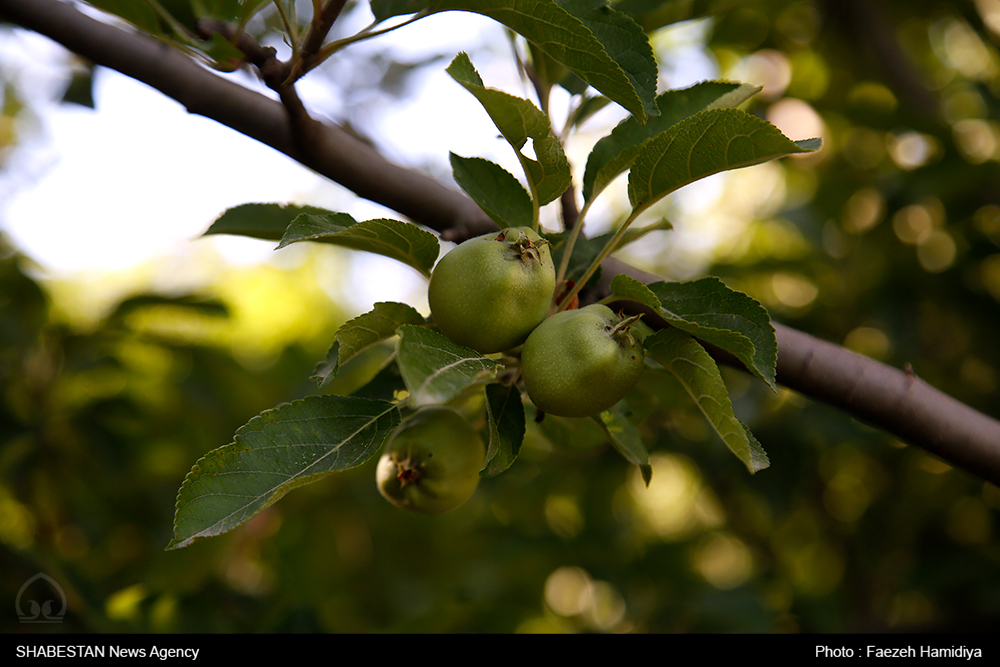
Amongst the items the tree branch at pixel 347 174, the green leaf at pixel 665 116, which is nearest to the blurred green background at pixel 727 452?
the tree branch at pixel 347 174

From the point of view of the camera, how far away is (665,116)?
984 mm

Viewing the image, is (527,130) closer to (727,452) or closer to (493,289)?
(493,289)

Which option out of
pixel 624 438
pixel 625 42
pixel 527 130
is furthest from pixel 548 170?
pixel 624 438

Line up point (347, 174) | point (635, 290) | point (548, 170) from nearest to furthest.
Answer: point (635, 290)
point (548, 170)
point (347, 174)

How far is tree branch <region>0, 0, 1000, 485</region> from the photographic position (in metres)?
0.97

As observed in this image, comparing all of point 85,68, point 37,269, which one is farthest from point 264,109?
point 37,269

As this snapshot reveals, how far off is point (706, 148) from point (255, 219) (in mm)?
684

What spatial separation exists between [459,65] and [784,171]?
8.78 feet

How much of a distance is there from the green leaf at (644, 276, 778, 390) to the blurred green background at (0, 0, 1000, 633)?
78 centimetres

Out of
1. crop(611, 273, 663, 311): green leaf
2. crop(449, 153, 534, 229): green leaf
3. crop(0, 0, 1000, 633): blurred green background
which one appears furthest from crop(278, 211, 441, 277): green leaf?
crop(0, 0, 1000, 633): blurred green background

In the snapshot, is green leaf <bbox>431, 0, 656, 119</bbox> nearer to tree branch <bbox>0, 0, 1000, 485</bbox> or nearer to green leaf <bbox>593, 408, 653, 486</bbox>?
tree branch <bbox>0, 0, 1000, 485</bbox>

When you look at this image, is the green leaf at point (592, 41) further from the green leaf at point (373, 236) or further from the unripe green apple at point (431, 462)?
the unripe green apple at point (431, 462)

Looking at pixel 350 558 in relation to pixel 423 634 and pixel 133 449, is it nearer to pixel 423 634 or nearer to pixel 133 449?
pixel 133 449

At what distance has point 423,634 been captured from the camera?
149 centimetres
